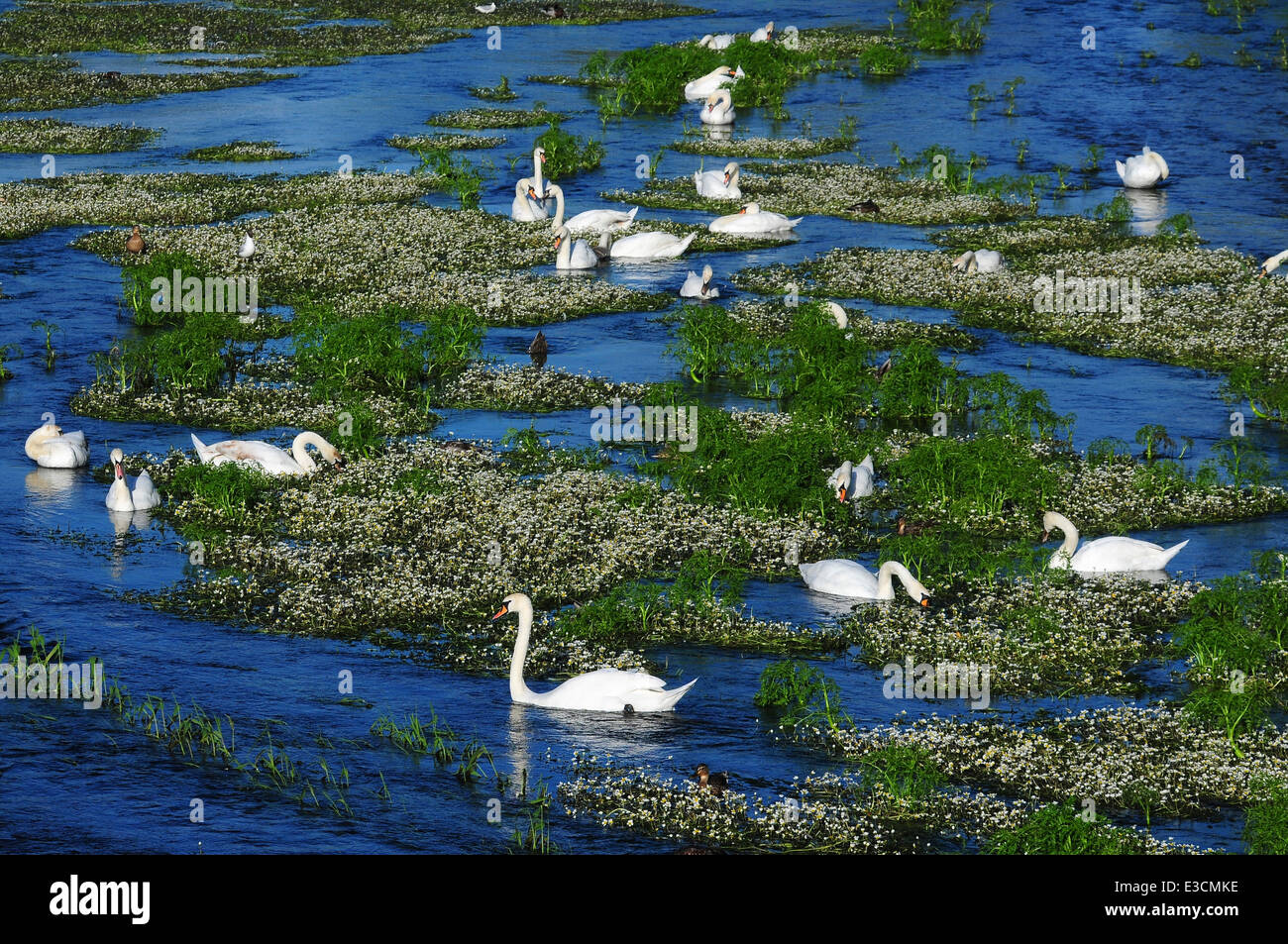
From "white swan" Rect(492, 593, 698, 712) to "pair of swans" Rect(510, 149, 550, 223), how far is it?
20593 millimetres

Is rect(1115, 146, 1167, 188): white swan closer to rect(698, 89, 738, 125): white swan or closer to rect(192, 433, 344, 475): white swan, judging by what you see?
rect(698, 89, 738, 125): white swan

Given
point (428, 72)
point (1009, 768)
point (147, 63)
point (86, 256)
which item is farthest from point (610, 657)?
point (147, 63)

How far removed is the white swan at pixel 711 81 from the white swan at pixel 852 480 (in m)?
29.9

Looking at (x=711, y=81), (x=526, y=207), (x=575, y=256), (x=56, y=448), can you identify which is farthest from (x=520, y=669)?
(x=711, y=81)

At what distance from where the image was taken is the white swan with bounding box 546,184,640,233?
34.9 m

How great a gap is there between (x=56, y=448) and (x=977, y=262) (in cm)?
1699

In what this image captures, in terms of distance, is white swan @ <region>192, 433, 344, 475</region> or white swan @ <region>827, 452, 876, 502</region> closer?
white swan @ <region>827, 452, 876, 502</region>

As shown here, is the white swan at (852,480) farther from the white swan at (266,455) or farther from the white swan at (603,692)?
the white swan at (266,455)

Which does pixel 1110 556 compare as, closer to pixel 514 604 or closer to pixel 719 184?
pixel 514 604

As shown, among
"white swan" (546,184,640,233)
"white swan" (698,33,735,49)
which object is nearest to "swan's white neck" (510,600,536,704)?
"white swan" (546,184,640,233)

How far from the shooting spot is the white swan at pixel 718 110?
151 ft

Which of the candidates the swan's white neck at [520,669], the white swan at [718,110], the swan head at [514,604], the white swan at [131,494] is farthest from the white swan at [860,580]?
the white swan at [718,110]

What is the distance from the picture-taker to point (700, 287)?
101 feet

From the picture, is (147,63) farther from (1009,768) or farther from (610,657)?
(1009,768)
